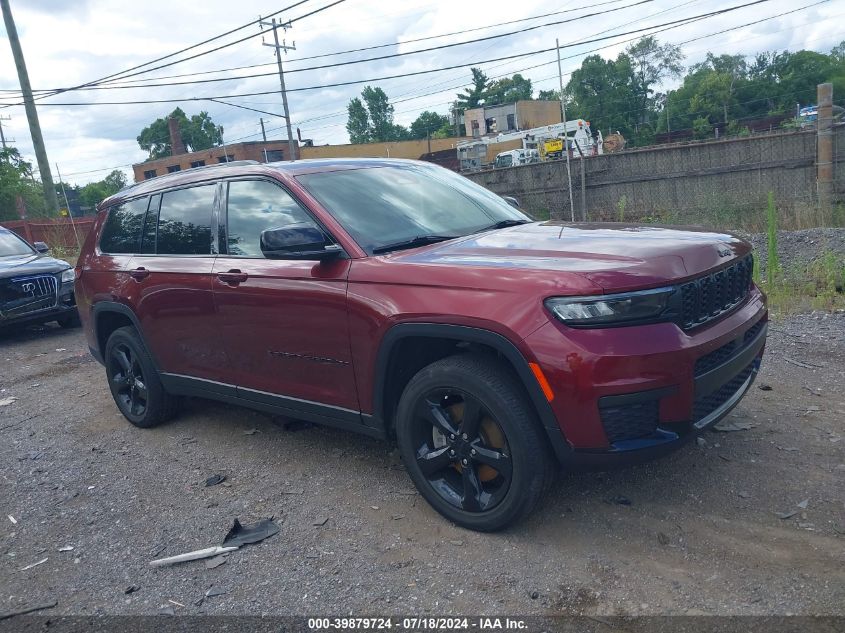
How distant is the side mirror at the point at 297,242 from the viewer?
11.2ft

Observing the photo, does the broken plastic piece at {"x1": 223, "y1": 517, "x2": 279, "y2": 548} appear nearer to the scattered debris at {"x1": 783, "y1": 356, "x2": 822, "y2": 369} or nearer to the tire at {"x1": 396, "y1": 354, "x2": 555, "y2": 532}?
the tire at {"x1": 396, "y1": 354, "x2": 555, "y2": 532}

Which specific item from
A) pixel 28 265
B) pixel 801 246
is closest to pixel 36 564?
pixel 28 265

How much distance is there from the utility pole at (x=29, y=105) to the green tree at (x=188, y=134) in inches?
2509

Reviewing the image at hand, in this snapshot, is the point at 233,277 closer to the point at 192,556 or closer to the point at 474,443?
the point at 192,556

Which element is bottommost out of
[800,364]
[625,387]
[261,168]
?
[800,364]

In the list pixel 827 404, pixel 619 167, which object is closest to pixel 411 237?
pixel 827 404

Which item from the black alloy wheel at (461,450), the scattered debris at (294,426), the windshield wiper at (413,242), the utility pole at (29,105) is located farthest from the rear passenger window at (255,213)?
the utility pole at (29,105)

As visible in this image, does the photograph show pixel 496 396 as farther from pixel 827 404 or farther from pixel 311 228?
pixel 827 404

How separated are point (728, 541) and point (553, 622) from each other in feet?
3.15

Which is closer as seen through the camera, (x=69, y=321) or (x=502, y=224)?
(x=502, y=224)

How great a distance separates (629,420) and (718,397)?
627 millimetres

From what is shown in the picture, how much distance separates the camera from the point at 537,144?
37156 mm

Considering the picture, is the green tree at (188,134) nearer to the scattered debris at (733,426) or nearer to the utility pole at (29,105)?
the utility pole at (29,105)

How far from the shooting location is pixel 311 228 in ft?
11.4
